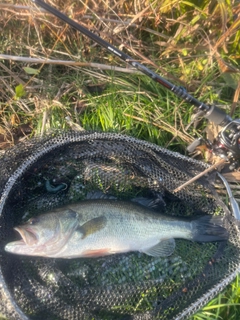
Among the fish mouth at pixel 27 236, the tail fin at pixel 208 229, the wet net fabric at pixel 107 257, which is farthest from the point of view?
the tail fin at pixel 208 229

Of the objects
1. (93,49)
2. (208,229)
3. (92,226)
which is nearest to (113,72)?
(93,49)

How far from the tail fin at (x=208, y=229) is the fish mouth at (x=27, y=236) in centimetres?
121

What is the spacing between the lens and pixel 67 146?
2863 millimetres

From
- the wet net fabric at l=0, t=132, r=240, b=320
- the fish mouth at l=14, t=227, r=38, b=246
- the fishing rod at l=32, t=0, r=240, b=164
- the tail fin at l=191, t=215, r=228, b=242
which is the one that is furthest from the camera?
the tail fin at l=191, t=215, r=228, b=242

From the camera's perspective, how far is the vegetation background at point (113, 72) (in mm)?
3232

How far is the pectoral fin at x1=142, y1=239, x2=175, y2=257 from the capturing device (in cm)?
277

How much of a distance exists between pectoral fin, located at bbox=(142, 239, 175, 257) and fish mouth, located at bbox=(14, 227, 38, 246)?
0.84m

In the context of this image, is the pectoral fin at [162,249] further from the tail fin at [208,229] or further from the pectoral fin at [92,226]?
the pectoral fin at [92,226]

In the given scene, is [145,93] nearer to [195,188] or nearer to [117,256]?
[195,188]

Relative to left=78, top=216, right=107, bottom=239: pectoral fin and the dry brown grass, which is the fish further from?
the dry brown grass

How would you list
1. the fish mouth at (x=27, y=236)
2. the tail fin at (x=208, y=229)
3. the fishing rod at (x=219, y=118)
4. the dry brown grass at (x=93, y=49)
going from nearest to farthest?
the fish mouth at (x=27, y=236) < the fishing rod at (x=219, y=118) < the tail fin at (x=208, y=229) < the dry brown grass at (x=93, y=49)

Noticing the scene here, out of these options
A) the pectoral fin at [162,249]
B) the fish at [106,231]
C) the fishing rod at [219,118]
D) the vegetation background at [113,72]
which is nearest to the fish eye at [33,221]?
the fish at [106,231]

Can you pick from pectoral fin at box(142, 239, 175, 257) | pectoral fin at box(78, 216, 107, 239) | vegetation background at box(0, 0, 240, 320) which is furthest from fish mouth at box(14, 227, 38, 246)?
vegetation background at box(0, 0, 240, 320)

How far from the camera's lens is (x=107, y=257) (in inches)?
110
